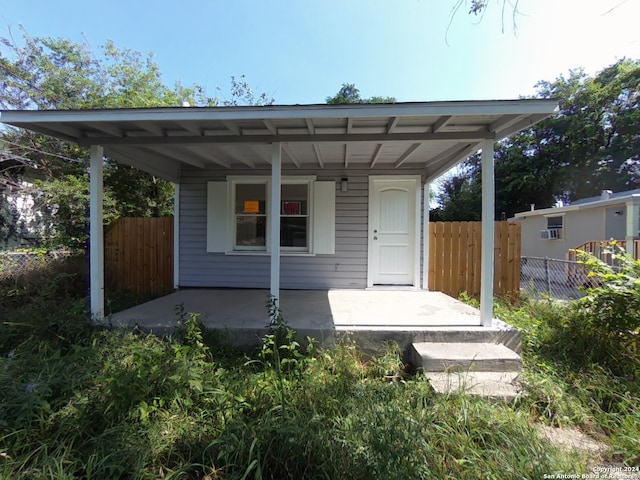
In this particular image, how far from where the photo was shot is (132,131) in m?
3.43

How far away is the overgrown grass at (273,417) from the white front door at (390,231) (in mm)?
2507

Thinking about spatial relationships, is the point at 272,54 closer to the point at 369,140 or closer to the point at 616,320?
the point at 369,140

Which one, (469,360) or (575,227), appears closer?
(469,360)

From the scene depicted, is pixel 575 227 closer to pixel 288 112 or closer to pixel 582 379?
pixel 582 379

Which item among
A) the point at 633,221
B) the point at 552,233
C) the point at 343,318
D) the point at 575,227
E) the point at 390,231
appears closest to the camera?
the point at 343,318

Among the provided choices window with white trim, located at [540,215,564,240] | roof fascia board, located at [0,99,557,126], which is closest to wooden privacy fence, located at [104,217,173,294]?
roof fascia board, located at [0,99,557,126]

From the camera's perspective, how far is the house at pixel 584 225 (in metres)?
8.62

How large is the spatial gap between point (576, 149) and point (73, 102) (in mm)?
24731

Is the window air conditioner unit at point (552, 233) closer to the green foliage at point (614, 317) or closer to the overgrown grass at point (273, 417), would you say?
the green foliage at point (614, 317)

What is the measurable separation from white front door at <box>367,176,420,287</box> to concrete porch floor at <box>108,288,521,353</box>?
0.54 m

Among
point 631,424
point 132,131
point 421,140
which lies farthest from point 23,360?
point 631,424

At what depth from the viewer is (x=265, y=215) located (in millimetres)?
5352

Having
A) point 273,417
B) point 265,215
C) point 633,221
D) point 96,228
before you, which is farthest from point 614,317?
point 633,221

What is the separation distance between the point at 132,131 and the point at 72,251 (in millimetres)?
3854
